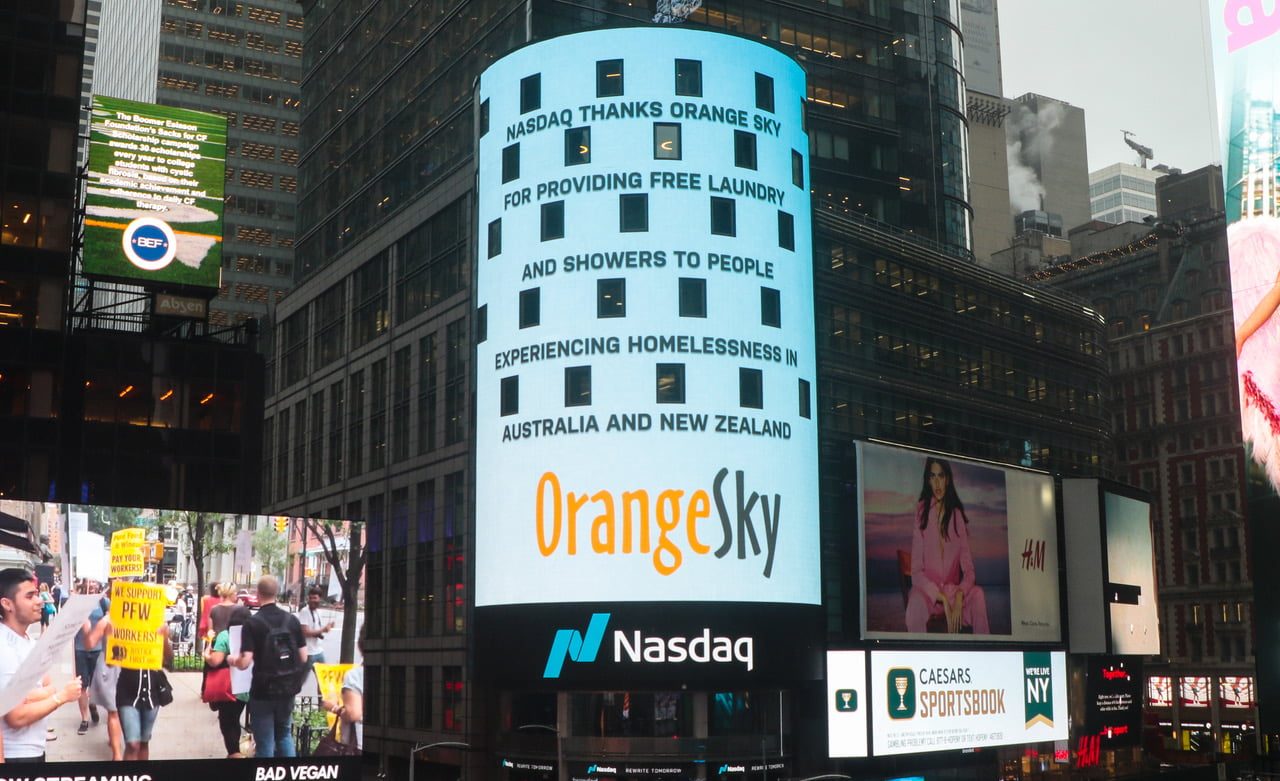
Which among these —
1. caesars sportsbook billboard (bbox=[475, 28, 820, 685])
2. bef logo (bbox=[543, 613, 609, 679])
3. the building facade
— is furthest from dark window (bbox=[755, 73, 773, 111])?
bef logo (bbox=[543, 613, 609, 679])

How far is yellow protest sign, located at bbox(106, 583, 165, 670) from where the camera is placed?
48.8 metres

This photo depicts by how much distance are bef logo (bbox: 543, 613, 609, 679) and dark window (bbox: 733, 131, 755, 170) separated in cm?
2533

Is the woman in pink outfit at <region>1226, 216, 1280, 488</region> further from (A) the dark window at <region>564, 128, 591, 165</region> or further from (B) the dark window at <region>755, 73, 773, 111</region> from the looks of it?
(A) the dark window at <region>564, 128, 591, 165</region>

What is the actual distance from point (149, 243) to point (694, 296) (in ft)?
98.0

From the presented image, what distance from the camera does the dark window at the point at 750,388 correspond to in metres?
73.1

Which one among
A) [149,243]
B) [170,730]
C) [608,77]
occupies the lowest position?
[170,730]

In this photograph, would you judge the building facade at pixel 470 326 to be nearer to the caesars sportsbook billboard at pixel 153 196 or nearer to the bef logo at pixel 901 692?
the bef logo at pixel 901 692

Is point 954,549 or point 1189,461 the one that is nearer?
point 954,549

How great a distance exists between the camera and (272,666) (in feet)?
169

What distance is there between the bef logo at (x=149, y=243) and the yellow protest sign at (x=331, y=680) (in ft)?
107

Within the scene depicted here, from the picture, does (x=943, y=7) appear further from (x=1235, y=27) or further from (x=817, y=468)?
(x=1235, y=27)

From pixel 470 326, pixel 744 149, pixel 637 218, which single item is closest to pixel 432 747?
pixel 470 326

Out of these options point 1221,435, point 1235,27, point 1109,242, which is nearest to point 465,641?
point 1235,27

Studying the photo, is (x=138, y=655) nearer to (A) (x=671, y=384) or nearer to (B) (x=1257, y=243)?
(A) (x=671, y=384)
